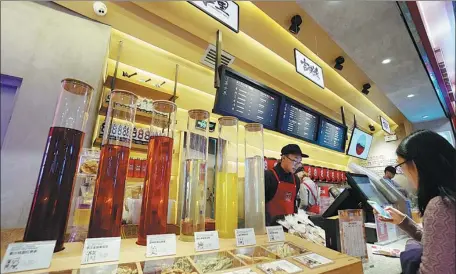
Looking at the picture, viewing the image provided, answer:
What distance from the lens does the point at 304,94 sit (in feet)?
12.2

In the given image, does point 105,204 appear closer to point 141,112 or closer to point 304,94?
point 141,112

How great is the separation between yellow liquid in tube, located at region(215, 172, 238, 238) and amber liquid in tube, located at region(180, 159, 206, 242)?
0.10m

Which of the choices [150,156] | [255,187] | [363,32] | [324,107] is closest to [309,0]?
[363,32]

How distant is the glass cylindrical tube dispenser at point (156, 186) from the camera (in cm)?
76

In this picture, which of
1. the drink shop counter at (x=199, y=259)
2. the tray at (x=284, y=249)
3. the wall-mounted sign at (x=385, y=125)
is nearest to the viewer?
the drink shop counter at (x=199, y=259)

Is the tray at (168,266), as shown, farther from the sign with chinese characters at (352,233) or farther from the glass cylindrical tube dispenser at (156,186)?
the sign with chinese characters at (352,233)

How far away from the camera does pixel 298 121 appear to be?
295 cm

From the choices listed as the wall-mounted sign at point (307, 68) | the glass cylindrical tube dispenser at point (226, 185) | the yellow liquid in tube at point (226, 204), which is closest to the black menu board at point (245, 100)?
the wall-mounted sign at point (307, 68)

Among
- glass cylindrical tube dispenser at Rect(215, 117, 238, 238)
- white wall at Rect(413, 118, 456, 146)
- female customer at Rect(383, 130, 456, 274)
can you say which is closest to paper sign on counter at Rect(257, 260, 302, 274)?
glass cylindrical tube dispenser at Rect(215, 117, 238, 238)

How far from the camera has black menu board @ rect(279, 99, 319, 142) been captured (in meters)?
2.76

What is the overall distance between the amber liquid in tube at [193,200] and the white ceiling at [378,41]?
194cm

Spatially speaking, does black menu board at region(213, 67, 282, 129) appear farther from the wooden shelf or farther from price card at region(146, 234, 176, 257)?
price card at region(146, 234, 176, 257)

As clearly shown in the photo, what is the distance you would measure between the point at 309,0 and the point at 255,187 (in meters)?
1.84

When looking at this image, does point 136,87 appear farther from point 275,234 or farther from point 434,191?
point 434,191
